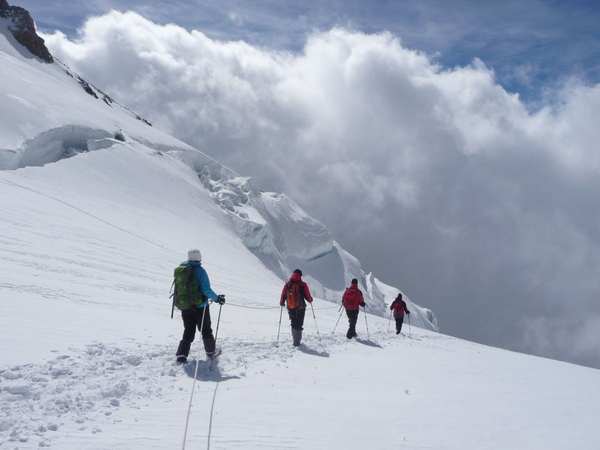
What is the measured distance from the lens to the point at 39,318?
347 inches

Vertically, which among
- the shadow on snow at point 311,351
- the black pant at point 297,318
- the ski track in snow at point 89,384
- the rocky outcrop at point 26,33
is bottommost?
the ski track in snow at point 89,384

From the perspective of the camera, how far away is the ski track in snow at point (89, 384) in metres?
5.21

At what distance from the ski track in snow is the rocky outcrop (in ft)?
210

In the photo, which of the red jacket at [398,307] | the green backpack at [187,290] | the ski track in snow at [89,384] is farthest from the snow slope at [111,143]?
the ski track in snow at [89,384]

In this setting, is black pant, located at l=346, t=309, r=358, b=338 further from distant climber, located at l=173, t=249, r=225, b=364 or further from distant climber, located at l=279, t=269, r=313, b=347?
distant climber, located at l=173, t=249, r=225, b=364

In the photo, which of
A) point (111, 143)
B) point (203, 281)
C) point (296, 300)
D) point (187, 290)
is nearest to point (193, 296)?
point (187, 290)

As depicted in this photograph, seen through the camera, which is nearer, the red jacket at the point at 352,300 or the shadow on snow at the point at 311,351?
the shadow on snow at the point at 311,351

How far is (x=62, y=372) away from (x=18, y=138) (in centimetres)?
3053

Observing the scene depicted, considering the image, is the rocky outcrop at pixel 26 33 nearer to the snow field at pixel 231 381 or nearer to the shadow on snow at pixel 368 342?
the snow field at pixel 231 381

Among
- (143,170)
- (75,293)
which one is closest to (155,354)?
(75,293)

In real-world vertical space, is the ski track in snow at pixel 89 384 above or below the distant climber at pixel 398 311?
below

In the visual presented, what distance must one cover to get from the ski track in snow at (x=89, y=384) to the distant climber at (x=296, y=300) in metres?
2.12

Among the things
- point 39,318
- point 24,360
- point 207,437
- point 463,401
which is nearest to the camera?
point 207,437

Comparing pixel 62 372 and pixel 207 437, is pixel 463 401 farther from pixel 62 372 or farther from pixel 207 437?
pixel 62 372
